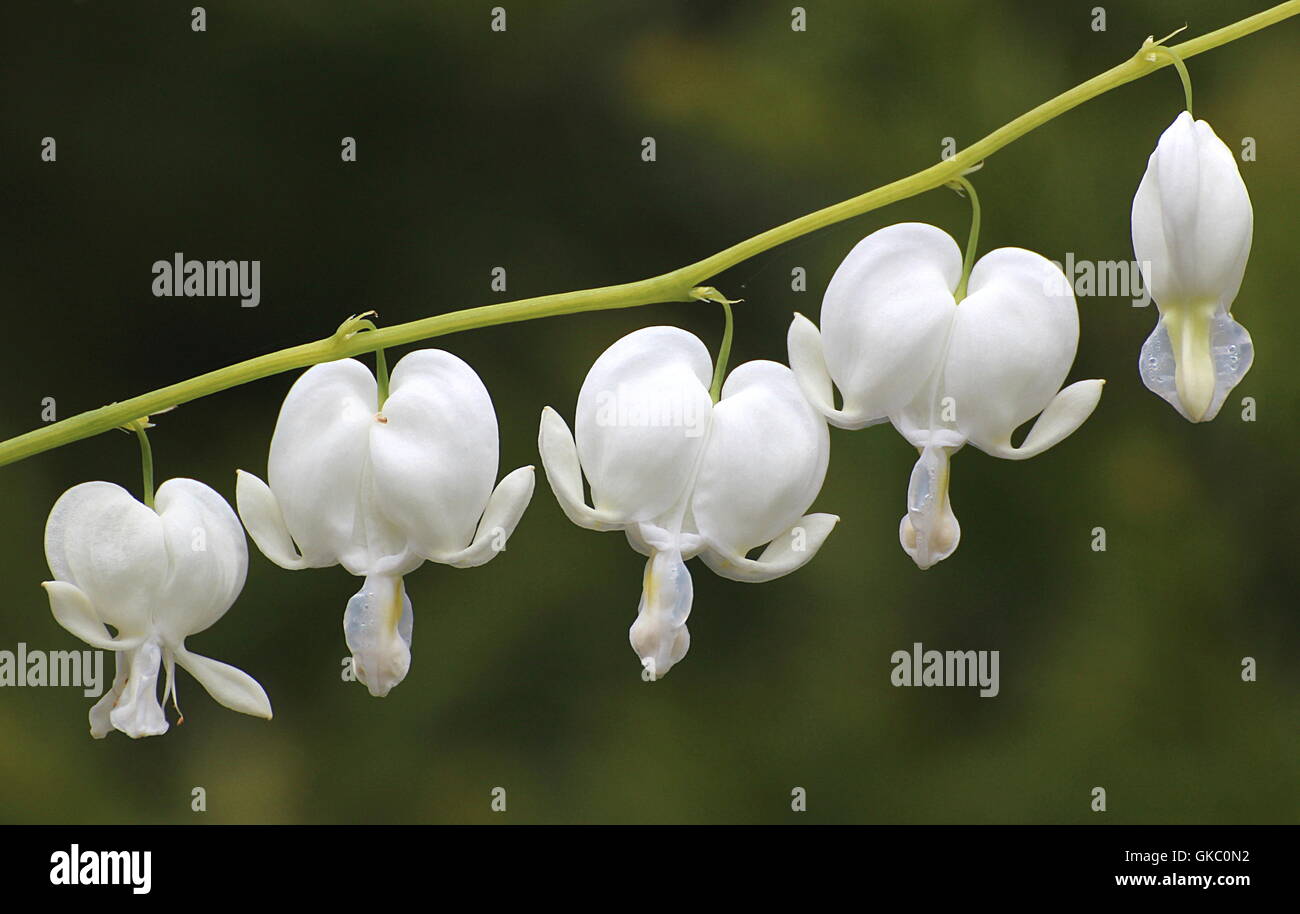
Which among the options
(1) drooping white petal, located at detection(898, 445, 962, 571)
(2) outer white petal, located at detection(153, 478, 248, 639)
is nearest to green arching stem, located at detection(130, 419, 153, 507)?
(2) outer white petal, located at detection(153, 478, 248, 639)

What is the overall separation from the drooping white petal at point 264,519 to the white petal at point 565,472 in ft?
0.60

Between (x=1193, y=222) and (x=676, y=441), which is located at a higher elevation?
(x=1193, y=222)

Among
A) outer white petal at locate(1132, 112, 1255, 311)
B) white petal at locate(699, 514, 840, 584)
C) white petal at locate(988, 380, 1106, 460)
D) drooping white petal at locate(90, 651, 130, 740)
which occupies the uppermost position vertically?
outer white petal at locate(1132, 112, 1255, 311)

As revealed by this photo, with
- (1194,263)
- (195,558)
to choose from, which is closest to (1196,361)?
(1194,263)

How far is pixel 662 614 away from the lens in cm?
80

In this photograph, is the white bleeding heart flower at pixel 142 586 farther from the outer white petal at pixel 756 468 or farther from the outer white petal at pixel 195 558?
the outer white petal at pixel 756 468

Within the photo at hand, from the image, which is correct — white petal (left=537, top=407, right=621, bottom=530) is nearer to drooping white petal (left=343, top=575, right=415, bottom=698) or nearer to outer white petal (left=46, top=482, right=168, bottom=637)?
drooping white petal (left=343, top=575, right=415, bottom=698)

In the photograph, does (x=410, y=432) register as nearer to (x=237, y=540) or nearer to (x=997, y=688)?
(x=237, y=540)

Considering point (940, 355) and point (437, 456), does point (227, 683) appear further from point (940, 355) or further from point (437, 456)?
point (940, 355)

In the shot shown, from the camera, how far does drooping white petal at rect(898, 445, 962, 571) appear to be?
82cm

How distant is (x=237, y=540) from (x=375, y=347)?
177 millimetres

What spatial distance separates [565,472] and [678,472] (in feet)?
0.24

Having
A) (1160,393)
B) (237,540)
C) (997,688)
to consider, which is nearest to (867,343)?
(1160,393)

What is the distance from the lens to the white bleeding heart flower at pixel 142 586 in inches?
33.8
